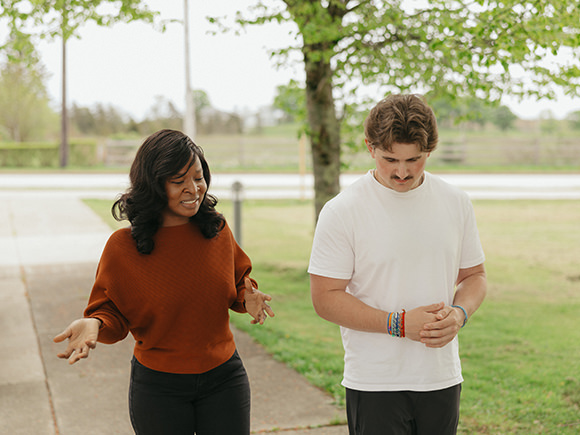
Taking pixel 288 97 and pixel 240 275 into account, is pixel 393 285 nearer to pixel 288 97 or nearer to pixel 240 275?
pixel 240 275

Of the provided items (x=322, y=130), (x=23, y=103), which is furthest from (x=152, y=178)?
(x=23, y=103)

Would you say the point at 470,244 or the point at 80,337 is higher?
the point at 470,244

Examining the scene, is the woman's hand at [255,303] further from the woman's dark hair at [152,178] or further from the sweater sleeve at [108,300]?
the sweater sleeve at [108,300]

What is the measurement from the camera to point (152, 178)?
2.25 meters

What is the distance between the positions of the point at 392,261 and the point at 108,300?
926 mm

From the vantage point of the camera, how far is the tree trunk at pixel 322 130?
7.70 metres

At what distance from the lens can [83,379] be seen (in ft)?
16.1

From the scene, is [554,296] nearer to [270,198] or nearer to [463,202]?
[463,202]

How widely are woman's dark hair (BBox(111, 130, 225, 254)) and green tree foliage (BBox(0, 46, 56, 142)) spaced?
37.4 m

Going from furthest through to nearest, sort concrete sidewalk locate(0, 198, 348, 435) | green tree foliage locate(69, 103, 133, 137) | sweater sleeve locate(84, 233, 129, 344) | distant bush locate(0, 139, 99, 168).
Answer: green tree foliage locate(69, 103, 133, 137) < distant bush locate(0, 139, 99, 168) < concrete sidewalk locate(0, 198, 348, 435) < sweater sleeve locate(84, 233, 129, 344)

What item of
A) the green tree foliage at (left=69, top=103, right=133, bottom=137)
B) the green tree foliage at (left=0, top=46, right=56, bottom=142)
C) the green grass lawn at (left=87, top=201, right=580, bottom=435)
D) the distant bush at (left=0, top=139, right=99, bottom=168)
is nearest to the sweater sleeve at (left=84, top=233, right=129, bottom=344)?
the green grass lawn at (left=87, top=201, right=580, bottom=435)

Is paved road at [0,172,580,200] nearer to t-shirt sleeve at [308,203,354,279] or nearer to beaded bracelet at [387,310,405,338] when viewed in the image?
t-shirt sleeve at [308,203,354,279]

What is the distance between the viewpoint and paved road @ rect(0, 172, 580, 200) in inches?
764

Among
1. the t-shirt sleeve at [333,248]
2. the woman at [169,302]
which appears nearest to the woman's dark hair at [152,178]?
the woman at [169,302]
